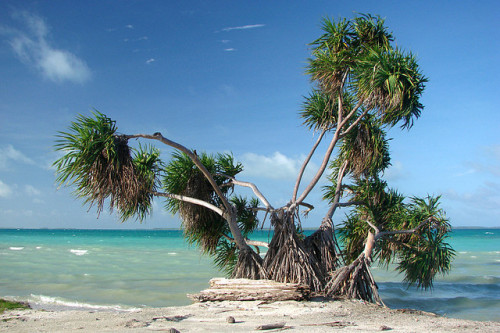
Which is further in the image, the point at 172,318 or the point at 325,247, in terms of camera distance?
the point at 325,247

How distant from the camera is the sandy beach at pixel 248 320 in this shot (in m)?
5.06

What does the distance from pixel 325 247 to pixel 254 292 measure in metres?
1.81

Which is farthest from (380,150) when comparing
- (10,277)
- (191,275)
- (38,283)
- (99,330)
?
(10,277)

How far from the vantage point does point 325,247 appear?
801 centimetres

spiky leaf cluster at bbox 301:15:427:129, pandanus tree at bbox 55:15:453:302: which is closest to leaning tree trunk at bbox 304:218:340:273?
pandanus tree at bbox 55:15:453:302

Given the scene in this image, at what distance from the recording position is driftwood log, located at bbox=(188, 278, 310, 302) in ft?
22.4

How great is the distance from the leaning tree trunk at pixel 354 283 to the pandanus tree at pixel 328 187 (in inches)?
0.7

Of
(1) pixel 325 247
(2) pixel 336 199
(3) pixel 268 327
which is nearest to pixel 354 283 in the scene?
(1) pixel 325 247

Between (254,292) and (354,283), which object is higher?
(354,283)

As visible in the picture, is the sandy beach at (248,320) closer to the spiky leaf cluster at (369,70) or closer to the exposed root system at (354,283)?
the exposed root system at (354,283)

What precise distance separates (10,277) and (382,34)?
523 inches

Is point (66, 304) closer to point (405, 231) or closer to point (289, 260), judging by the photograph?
point (289, 260)

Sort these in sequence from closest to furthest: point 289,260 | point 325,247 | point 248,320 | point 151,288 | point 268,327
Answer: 1. point 268,327
2. point 248,320
3. point 289,260
4. point 325,247
5. point 151,288

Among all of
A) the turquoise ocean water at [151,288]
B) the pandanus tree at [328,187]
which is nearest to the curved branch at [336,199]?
the pandanus tree at [328,187]
